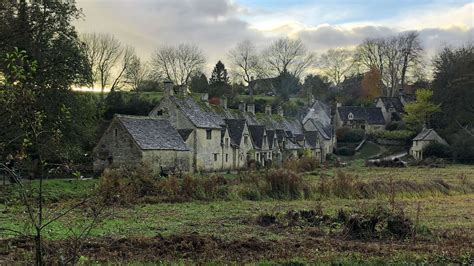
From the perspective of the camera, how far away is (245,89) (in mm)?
124688

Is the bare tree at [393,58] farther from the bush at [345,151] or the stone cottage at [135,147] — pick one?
the stone cottage at [135,147]

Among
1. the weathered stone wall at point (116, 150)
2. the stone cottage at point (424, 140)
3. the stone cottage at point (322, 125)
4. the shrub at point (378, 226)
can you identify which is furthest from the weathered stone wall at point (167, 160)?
the stone cottage at point (424, 140)

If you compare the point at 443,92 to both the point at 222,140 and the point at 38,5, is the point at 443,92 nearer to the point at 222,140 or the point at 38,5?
the point at 222,140

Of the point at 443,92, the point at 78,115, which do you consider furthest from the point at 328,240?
the point at 443,92

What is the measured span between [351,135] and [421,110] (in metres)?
13.9

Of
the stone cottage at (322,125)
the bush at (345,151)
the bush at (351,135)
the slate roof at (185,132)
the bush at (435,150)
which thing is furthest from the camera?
the bush at (351,135)

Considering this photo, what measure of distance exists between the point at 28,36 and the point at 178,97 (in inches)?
958

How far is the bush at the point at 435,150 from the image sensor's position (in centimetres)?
7662

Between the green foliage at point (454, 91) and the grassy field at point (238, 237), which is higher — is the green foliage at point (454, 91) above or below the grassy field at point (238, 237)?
above

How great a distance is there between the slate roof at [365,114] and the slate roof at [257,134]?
38.9 metres

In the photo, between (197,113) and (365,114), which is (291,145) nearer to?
(197,113)

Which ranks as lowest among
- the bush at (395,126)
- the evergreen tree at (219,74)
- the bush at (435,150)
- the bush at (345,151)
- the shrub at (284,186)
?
the bush at (345,151)

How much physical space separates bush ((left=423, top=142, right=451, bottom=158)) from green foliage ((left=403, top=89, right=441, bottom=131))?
9291 millimetres

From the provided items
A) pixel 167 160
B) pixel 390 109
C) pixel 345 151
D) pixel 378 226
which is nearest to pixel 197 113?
pixel 167 160
